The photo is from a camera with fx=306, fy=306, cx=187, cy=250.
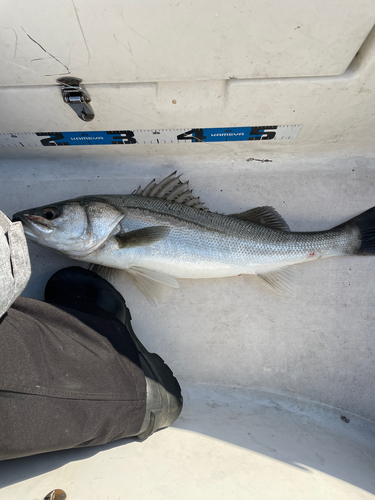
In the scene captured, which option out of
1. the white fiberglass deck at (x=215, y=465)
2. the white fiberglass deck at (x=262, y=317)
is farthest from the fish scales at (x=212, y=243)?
the white fiberglass deck at (x=215, y=465)

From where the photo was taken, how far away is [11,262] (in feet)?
2.80

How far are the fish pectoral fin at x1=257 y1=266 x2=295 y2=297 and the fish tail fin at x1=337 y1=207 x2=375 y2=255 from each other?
422 millimetres

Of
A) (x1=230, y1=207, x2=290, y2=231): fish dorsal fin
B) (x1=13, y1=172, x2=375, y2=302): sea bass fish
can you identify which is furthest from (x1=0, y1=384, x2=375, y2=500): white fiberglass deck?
(x1=230, y1=207, x2=290, y2=231): fish dorsal fin

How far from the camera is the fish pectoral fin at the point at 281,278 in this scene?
195 centimetres

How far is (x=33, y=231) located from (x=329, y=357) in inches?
77.7

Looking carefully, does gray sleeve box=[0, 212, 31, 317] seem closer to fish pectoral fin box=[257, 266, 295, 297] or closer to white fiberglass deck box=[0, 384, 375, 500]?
white fiberglass deck box=[0, 384, 375, 500]

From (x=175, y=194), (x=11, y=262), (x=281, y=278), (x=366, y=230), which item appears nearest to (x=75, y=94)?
(x=175, y=194)

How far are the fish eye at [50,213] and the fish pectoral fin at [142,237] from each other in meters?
0.36

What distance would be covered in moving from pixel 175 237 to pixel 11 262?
106 centimetres

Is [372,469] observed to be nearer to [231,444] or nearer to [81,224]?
[231,444]

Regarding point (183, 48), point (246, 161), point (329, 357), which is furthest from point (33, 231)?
point (329, 357)

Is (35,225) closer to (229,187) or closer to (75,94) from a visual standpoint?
(75,94)

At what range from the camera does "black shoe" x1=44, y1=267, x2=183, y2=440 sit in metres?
1.51

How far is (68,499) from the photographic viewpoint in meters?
1.11
